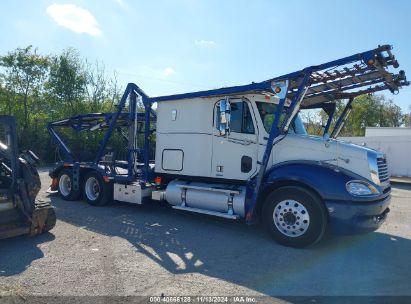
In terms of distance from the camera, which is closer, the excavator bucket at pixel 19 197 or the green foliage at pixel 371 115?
the excavator bucket at pixel 19 197

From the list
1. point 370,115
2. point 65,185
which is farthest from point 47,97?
Result: point 370,115

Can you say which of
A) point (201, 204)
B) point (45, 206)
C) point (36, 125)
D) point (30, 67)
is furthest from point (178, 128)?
point (30, 67)

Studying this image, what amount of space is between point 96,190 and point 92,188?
0.51 ft

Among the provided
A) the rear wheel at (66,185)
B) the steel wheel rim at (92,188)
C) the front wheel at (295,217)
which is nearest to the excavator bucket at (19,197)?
the steel wheel rim at (92,188)

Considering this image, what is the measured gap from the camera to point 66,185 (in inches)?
414

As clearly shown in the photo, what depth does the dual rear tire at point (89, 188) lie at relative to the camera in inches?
370

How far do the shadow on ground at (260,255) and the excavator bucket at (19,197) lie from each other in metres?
1.12

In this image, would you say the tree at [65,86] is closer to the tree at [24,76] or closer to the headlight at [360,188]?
the tree at [24,76]

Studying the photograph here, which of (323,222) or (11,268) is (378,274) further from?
(11,268)

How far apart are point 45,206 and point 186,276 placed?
3224 millimetres

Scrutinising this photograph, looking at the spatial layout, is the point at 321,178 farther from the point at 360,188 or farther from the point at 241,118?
the point at 241,118

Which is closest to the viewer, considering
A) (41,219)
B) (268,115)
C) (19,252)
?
(19,252)

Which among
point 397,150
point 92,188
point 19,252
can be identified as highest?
point 397,150

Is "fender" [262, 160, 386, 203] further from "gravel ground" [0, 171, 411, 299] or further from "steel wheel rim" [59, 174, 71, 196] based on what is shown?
"steel wheel rim" [59, 174, 71, 196]
